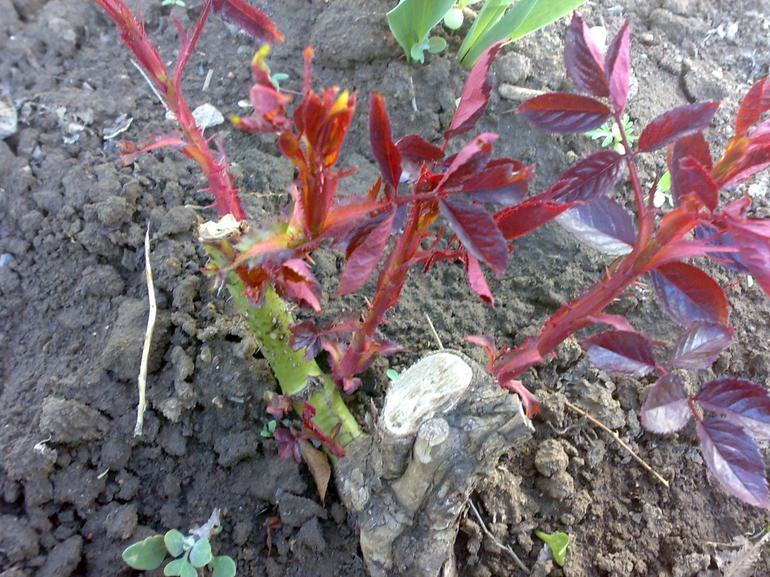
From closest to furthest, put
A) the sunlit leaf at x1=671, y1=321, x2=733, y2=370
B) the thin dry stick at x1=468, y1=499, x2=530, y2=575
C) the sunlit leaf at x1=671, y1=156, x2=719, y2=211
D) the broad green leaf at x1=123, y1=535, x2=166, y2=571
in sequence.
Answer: the sunlit leaf at x1=671, y1=156, x2=719, y2=211 < the sunlit leaf at x1=671, y1=321, x2=733, y2=370 < the broad green leaf at x1=123, y1=535, x2=166, y2=571 < the thin dry stick at x1=468, y1=499, x2=530, y2=575

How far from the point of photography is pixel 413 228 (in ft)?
2.82

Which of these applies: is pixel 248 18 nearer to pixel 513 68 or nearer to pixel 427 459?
pixel 427 459

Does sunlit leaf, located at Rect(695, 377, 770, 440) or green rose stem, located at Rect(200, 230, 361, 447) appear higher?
sunlit leaf, located at Rect(695, 377, 770, 440)

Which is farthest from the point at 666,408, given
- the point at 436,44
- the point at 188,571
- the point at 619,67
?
the point at 436,44

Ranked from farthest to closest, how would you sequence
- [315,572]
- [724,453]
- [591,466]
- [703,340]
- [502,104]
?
[502,104]
[591,466]
[315,572]
[703,340]
[724,453]

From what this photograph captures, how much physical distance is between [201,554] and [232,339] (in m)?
0.48

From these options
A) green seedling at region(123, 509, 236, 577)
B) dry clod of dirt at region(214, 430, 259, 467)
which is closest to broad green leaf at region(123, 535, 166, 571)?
green seedling at region(123, 509, 236, 577)

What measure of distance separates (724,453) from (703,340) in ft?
0.57

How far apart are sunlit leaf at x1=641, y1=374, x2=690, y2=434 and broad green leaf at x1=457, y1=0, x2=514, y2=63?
1.14 m

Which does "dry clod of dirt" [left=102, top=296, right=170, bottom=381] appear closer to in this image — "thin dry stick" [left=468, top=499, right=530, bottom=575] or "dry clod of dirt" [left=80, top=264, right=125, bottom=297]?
"dry clod of dirt" [left=80, top=264, right=125, bottom=297]

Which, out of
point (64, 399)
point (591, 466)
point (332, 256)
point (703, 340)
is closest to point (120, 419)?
point (64, 399)

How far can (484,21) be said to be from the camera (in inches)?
66.2

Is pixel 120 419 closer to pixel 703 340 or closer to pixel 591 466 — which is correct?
pixel 591 466

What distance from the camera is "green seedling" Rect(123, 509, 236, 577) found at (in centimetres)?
115
